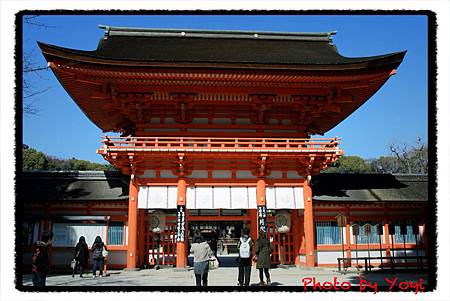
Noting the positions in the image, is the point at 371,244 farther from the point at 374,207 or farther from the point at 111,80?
the point at 111,80

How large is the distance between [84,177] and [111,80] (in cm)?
544

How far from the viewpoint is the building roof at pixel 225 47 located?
16.0 m

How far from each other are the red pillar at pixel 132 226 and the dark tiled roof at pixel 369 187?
23.9 feet

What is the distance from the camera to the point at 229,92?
51.1ft

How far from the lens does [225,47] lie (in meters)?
18.8

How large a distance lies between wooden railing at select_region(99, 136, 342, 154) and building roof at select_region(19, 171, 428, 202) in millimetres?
2434

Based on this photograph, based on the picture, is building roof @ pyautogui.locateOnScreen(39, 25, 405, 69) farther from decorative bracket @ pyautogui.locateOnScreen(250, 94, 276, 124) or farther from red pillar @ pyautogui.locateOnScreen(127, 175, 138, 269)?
red pillar @ pyautogui.locateOnScreen(127, 175, 138, 269)

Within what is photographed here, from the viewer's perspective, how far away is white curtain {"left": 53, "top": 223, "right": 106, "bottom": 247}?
51.6ft

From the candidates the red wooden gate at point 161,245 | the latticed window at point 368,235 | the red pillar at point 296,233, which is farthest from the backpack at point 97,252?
the latticed window at point 368,235

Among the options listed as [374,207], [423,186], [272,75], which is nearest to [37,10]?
[272,75]

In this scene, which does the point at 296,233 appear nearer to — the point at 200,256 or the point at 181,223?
the point at 181,223

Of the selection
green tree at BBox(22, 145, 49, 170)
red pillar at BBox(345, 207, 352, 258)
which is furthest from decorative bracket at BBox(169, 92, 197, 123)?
green tree at BBox(22, 145, 49, 170)

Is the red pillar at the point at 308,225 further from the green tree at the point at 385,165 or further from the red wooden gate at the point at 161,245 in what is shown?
the green tree at the point at 385,165

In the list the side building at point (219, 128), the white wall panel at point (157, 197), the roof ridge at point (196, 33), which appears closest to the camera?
the side building at point (219, 128)
